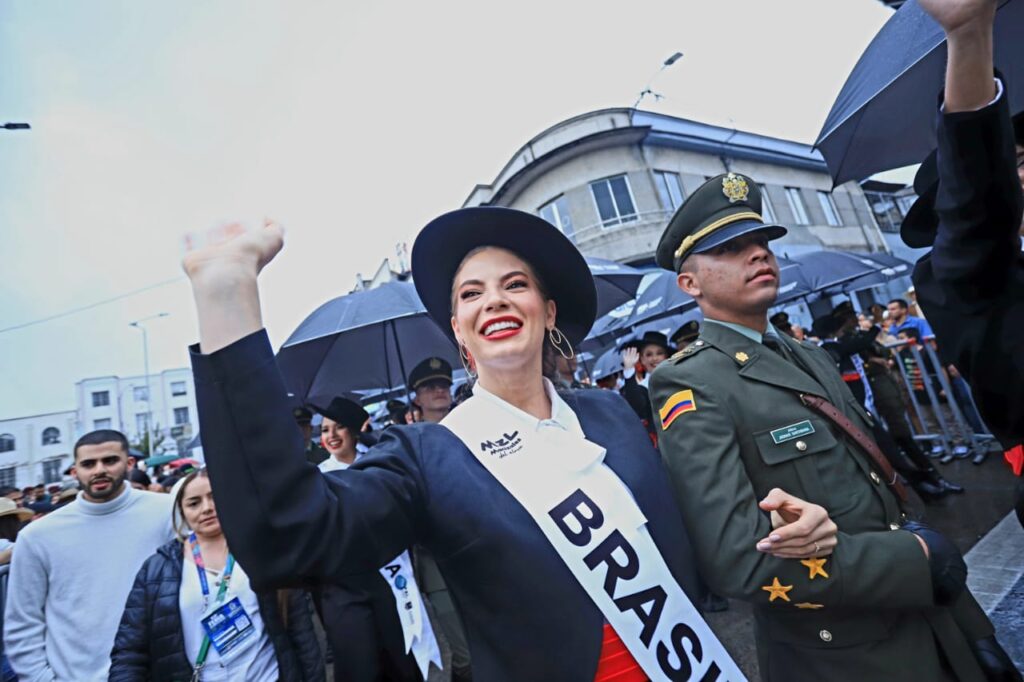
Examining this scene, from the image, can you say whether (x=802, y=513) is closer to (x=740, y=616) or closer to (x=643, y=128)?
(x=740, y=616)

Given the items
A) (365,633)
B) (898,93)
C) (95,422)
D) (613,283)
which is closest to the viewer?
(898,93)

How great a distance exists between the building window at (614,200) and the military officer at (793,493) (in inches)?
712

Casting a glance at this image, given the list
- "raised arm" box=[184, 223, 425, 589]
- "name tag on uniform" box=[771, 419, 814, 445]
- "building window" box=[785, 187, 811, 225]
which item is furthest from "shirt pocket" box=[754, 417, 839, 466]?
"building window" box=[785, 187, 811, 225]

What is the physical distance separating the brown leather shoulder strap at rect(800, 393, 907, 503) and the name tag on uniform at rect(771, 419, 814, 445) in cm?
9

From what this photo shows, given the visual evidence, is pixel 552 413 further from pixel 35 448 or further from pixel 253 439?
pixel 35 448

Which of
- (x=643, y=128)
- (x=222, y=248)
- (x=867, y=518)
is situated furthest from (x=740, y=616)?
(x=643, y=128)

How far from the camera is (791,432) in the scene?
1.58 m

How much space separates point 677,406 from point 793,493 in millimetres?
453

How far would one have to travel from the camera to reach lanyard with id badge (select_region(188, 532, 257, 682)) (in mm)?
2402

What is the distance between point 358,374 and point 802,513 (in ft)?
17.5

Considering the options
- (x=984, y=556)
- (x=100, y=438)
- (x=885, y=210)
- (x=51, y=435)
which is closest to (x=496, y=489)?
(x=100, y=438)

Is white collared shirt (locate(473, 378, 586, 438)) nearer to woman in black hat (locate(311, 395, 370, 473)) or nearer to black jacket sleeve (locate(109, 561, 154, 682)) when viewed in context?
black jacket sleeve (locate(109, 561, 154, 682))

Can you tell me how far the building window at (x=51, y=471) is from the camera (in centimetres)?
4923

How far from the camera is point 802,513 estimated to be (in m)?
1.22
